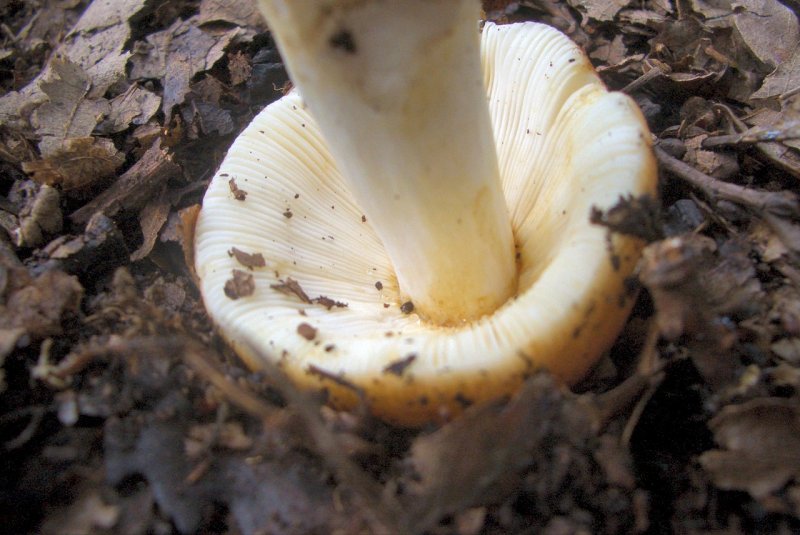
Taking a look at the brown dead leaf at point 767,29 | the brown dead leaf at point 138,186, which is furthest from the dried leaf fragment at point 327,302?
the brown dead leaf at point 767,29

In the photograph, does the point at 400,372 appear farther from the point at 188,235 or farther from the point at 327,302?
the point at 188,235

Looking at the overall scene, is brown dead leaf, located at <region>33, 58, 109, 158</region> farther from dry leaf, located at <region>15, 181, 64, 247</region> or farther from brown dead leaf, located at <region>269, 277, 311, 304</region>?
brown dead leaf, located at <region>269, 277, 311, 304</region>

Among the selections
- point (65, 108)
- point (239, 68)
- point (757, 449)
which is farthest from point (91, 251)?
point (757, 449)

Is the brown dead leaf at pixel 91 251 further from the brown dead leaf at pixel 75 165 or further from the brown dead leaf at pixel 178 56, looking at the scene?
the brown dead leaf at pixel 178 56

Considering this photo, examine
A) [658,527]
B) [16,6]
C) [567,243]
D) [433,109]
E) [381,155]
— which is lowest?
[658,527]

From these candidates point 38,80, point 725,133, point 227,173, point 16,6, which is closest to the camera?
point 227,173

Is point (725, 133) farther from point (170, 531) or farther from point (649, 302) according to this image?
point (170, 531)

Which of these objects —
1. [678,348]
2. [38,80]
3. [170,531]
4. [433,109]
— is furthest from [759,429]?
[38,80]
